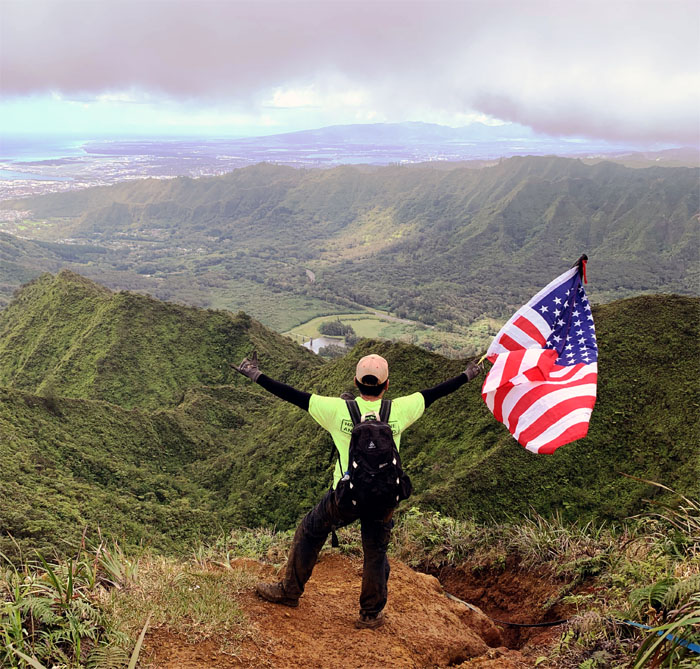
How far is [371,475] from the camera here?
4.68 m

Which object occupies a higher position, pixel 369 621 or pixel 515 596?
pixel 369 621

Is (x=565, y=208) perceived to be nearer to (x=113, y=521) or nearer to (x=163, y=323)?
(x=163, y=323)

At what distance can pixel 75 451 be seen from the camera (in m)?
19.9

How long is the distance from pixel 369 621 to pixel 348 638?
301 mm

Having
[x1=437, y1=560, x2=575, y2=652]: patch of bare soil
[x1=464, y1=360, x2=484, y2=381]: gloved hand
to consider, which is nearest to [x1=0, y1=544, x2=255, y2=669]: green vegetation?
[x1=437, y1=560, x2=575, y2=652]: patch of bare soil

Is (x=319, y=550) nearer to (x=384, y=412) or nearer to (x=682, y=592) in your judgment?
(x=384, y=412)

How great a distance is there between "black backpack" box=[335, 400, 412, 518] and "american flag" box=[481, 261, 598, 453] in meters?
2.14

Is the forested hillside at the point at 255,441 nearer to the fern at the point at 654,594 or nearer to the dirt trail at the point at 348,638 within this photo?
the dirt trail at the point at 348,638

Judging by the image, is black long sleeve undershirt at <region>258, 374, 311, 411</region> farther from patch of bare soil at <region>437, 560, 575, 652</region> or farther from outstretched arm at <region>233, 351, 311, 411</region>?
patch of bare soil at <region>437, 560, 575, 652</region>

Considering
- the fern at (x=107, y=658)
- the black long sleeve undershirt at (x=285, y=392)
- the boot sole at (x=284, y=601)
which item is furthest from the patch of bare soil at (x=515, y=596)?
the fern at (x=107, y=658)

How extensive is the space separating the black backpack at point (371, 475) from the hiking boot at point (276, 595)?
1.30 m

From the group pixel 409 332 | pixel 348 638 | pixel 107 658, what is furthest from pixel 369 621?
pixel 409 332

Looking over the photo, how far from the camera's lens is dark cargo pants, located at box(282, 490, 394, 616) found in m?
5.07

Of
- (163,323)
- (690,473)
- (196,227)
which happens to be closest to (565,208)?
(196,227)
